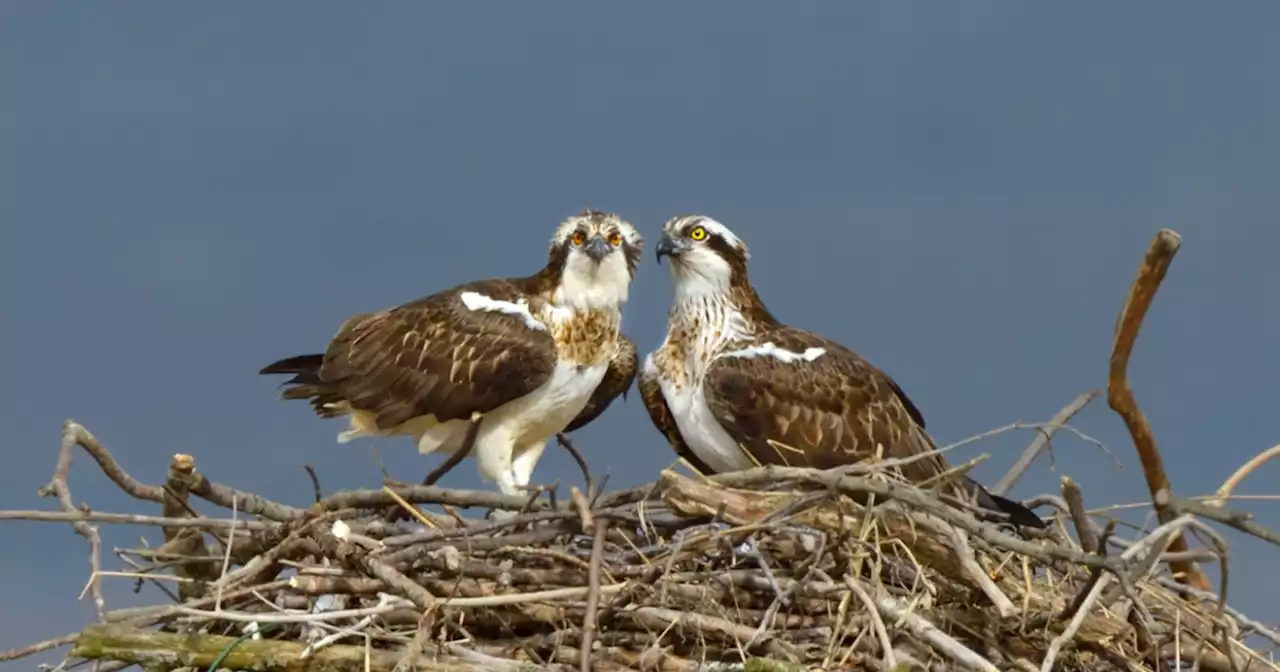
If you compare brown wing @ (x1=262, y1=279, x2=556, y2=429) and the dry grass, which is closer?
the dry grass

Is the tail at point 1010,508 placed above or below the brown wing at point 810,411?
below

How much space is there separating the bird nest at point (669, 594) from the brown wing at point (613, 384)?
2.11 metres

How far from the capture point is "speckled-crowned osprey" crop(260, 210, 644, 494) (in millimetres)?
7328

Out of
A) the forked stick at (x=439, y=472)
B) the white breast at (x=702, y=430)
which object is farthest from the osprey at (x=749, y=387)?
the forked stick at (x=439, y=472)

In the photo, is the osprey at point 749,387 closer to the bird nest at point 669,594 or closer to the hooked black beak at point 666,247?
the hooked black beak at point 666,247

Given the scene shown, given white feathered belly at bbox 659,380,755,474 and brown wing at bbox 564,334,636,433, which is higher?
brown wing at bbox 564,334,636,433

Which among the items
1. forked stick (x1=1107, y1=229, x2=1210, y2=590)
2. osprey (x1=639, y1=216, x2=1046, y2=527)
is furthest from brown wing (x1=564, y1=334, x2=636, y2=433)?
forked stick (x1=1107, y1=229, x2=1210, y2=590)

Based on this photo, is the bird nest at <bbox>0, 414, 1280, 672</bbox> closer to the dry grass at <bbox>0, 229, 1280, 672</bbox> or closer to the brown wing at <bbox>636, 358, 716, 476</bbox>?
the dry grass at <bbox>0, 229, 1280, 672</bbox>

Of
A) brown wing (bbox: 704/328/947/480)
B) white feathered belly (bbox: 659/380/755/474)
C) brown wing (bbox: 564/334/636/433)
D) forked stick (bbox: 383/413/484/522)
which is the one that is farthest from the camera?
brown wing (bbox: 564/334/636/433)

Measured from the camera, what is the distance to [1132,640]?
5402mm

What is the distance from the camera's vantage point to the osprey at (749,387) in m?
6.77

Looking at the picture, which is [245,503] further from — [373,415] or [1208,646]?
[1208,646]

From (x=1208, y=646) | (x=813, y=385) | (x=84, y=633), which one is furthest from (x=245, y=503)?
(x=1208, y=646)

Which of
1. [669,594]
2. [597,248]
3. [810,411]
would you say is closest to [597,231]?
[597,248]
